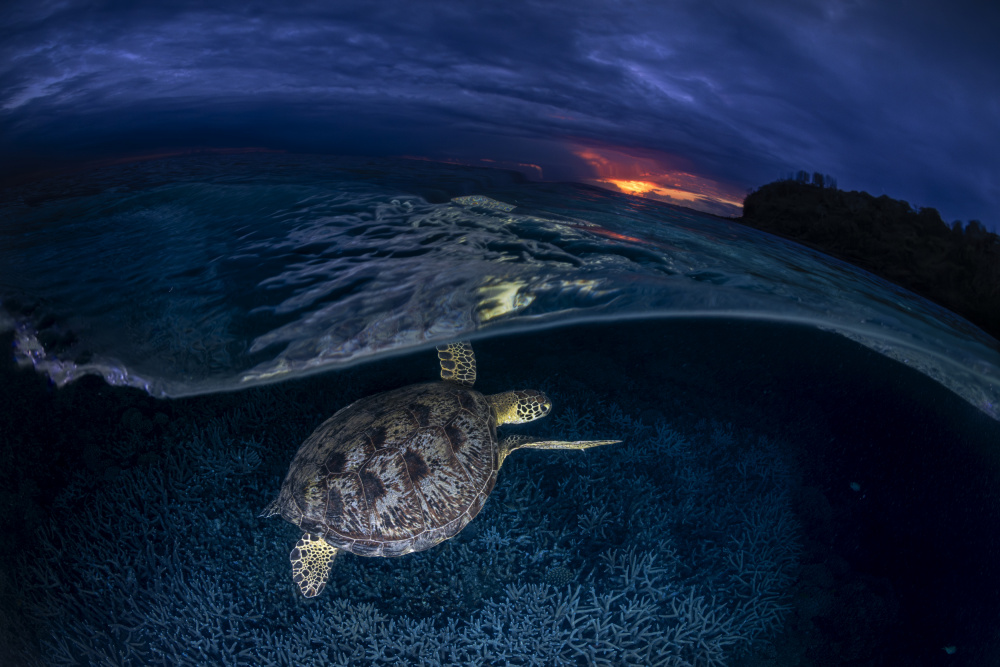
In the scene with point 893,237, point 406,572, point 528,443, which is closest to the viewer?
point 893,237

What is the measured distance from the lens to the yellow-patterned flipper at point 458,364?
585cm

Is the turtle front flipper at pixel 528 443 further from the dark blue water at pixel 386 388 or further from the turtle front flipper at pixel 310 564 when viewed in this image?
the turtle front flipper at pixel 310 564

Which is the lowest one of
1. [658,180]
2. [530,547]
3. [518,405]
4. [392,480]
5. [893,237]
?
[530,547]

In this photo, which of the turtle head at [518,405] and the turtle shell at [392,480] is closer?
the turtle shell at [392,480]

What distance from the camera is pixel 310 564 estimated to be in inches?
169

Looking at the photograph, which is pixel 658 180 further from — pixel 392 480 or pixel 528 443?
pixel 392 480

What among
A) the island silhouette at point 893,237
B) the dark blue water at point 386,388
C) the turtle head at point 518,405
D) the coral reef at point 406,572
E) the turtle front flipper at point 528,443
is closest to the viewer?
the island silhouette at point 893,237

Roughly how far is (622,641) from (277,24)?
7152 mm

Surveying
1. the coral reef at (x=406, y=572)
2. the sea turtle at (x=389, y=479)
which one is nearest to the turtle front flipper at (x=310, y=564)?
the sea turtle at (x=389, y=479)

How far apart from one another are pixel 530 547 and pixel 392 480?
2247mm

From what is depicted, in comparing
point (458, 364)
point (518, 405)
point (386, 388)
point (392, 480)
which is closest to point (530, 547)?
point (518, 405)

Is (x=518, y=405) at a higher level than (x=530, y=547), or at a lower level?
higher

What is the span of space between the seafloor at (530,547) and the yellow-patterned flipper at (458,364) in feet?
1.93

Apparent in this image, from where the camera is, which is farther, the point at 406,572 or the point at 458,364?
the point at 458,364
